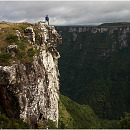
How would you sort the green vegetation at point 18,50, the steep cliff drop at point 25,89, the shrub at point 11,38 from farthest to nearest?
the shrub at point 11,38 → the green vegetation at point 18,50 → the steep cliff drop at point 25,89

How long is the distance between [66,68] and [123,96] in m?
69.9

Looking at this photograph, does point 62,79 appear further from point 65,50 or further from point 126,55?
point 126,55

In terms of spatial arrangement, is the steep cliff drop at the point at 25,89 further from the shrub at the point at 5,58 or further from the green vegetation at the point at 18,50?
the shrub at the point at 5,58

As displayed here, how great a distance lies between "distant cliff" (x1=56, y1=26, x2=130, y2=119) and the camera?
88631mm

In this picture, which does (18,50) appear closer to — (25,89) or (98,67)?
(25,89)

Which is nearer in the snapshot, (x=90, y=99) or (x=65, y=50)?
(x=90, y=99)

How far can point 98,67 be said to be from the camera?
A: 12350 centimetres

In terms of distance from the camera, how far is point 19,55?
2134cm

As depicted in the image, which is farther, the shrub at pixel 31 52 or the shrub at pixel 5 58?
the shrub at pixel 31 52

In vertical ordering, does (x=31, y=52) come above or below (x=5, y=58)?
above

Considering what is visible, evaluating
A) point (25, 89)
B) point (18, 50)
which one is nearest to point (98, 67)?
point (18, 50)

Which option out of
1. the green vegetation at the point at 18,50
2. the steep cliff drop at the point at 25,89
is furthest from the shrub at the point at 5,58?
the steep cliff drop at the point at 25,89

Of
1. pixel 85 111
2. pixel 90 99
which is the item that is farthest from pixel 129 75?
pixel 85 111

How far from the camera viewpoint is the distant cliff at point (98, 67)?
88631 millimetres
